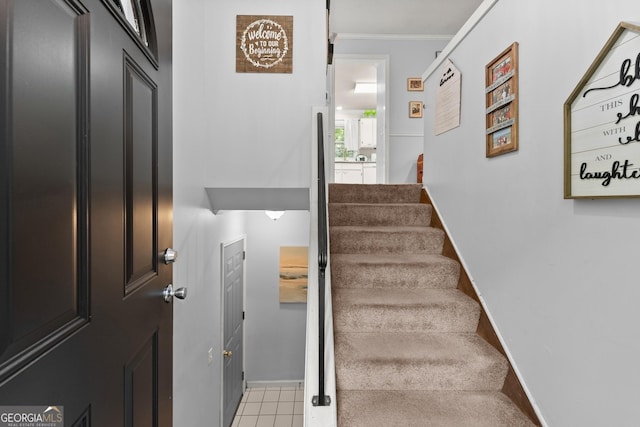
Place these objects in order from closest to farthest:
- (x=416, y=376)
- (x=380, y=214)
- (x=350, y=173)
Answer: (x=416, y=376)
(x=380, y=214)
(x=350, y=173)

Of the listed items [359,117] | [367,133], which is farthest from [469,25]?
[359,117]

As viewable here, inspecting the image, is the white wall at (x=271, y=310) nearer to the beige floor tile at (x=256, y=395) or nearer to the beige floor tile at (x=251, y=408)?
the beige floor tile at (x=256, y=395)

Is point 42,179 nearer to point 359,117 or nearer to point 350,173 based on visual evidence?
point 350,173

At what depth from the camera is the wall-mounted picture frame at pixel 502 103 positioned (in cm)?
166

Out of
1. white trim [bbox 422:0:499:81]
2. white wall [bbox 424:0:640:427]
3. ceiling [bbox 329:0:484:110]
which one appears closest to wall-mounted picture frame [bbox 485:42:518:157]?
white wall [bbox 424:0:640:427]

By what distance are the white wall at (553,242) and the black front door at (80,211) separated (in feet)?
4.67

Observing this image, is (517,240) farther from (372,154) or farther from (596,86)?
(372,154)

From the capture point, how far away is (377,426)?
1.43 meters

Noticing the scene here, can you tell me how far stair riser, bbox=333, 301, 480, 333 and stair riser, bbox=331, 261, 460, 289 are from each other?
0.28 m

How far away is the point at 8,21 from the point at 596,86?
1.52 m

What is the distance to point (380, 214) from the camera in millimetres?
2828

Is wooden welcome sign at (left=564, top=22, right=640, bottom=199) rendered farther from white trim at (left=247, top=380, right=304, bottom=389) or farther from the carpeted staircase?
white trim at (left=247, top=380, right=304, bottom=389)

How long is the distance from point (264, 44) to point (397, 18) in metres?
2.43

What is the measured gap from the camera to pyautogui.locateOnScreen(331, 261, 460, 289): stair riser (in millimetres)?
2248
